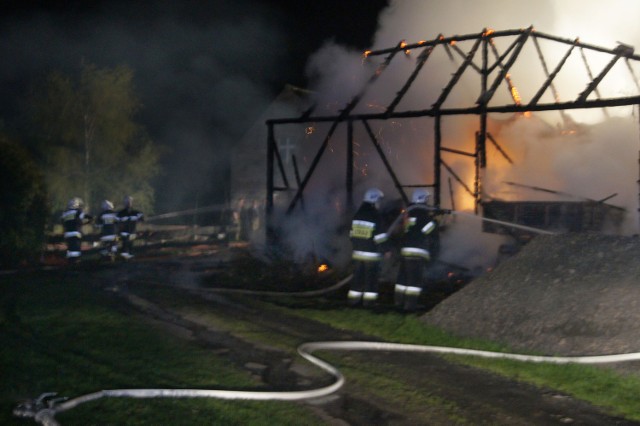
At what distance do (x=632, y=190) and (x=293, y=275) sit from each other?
811 cm

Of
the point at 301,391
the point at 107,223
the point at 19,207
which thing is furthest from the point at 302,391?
the point at 19,207

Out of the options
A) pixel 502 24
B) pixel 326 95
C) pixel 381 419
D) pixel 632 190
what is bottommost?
pixel 381 419

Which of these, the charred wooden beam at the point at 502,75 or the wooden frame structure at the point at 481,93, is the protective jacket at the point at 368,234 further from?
the charred wooden beam at the point at 502,75

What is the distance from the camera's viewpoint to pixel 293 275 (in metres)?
13.0

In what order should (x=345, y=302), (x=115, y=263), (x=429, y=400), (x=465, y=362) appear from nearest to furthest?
(x=429, y=400)
(x=465, y=362)
(x=345, y=302)
(x=115, y=263)

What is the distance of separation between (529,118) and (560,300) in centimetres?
1003

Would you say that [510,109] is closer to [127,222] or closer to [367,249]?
[367,249]

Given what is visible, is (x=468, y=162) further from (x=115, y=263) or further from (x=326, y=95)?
(x=115, y=263)

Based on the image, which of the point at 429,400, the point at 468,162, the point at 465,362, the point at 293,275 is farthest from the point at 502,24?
the point at 429,400

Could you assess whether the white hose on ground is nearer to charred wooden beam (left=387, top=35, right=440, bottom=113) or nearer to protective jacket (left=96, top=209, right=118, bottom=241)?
charred wooden beam (left=387, top=35, right=440, bottom=113)

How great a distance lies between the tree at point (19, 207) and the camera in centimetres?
1538

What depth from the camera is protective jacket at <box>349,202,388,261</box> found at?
9.91 meters

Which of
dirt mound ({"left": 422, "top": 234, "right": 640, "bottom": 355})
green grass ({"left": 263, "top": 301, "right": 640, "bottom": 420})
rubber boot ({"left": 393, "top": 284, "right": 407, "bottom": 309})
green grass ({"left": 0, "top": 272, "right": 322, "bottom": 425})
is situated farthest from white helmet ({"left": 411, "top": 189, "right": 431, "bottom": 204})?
green grass ({"left": 0, "top": 272, "right": 322, "bottom": 425})

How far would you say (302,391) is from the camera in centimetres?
555
